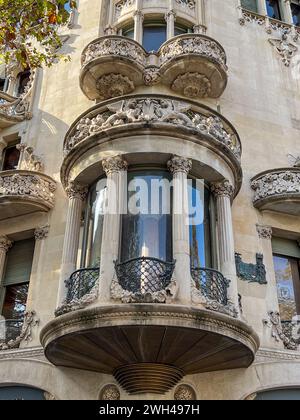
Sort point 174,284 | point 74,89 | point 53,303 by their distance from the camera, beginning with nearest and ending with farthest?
point 174,284
point 53,303
point 74,89

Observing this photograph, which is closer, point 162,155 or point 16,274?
point 162,155

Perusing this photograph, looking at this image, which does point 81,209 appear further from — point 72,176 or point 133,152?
point 133,152

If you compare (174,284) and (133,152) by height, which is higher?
(133,152)

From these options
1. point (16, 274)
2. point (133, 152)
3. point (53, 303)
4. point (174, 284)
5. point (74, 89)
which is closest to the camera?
point (174, 284)

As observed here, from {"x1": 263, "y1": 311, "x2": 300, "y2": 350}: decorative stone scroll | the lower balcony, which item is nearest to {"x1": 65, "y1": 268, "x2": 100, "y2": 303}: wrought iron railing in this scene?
the lower balcony

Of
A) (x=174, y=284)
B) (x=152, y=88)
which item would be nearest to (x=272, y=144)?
(x=152, y=88)

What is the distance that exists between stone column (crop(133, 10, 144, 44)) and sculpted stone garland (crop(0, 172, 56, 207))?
6.23 m

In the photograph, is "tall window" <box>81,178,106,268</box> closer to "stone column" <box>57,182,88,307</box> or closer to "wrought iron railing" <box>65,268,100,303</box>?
"stone column" <box>57,182,88,307</box>

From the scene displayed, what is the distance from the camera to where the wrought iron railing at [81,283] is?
1125cm

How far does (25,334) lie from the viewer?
13.2 m

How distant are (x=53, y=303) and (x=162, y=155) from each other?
202 inches

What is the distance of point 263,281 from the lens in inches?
539

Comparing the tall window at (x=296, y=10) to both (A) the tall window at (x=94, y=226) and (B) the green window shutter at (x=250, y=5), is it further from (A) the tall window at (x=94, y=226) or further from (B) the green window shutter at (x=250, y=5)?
(A) the tall window at (x=94, y=226)

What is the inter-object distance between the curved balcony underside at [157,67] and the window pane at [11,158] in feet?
12.4
